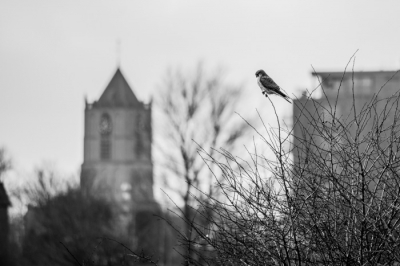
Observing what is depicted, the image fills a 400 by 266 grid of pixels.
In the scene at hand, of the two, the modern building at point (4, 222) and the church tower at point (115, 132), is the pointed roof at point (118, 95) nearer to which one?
the church tower at point (115, 132)

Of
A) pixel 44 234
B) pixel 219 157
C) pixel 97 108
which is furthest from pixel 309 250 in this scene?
pixel 97 108

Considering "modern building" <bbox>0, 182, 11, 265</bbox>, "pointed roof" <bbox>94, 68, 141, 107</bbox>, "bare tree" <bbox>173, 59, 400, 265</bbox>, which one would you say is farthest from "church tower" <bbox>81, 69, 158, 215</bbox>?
"bare tree" <bbox>173, 59, 400, 265</bbox>

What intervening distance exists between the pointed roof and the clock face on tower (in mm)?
2195

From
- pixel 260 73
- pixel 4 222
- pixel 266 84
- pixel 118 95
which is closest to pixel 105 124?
pixel 118 95

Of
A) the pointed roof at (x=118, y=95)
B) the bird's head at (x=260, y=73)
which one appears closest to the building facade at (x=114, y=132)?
the pointed roof at (x=118, y=95)

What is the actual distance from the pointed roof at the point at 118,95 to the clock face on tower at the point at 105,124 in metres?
2.20

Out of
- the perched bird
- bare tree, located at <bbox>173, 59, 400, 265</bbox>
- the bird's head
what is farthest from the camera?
the bird's head

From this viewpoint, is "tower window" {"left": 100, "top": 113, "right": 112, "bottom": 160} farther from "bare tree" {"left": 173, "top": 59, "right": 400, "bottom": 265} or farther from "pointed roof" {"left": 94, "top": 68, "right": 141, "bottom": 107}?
"bare tree" {"left": 173, "top": 59, "right": 400, "bottom": 265}

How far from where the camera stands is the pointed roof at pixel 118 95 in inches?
4855

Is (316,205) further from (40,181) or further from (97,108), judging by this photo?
(97,108)

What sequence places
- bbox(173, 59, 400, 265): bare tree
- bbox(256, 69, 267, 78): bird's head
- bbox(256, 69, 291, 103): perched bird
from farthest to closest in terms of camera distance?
1. bbox(256, 69, 267, 78): bird's head
2. bbox(256, 69, 291, 103): perched bird
3. bbox(173, 59, 400, 265): bare tree

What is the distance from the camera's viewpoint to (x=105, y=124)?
126188mm

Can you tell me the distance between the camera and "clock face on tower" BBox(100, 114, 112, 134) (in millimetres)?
125656

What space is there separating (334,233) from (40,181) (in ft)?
172
